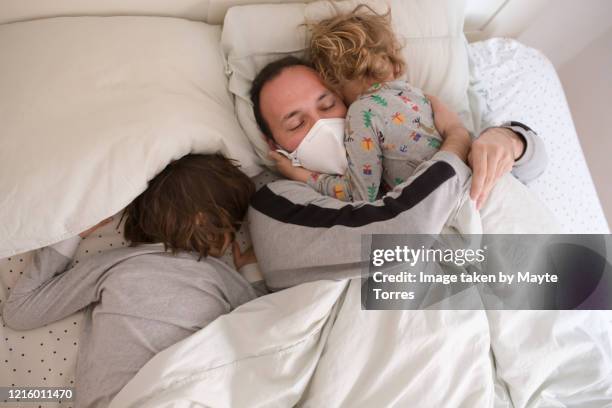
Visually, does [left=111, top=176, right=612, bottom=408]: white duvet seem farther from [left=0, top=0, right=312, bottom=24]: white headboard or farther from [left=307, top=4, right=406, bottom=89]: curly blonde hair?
[left=0, top=0, right=312, bottom=24]: white headboard

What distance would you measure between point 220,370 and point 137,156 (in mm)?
442

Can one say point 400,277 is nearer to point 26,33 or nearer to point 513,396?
point 513,396

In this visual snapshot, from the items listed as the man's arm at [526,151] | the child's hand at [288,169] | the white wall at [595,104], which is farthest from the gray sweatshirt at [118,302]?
the white wall at [595,104]

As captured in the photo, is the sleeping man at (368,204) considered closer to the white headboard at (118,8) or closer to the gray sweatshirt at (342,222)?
the gray sweatshirt at (342,222)

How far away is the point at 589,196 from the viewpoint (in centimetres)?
123

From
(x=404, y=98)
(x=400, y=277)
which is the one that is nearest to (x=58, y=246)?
(x=400, y=277)

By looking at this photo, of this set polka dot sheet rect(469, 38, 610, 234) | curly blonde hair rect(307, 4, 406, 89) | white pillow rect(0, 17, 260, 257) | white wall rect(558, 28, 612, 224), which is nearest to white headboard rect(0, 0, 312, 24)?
white pillow rect(0, 17, 260, 257)

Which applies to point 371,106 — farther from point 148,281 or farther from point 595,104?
point 595,104

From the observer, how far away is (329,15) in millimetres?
1208

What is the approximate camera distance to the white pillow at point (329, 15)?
1153 millimetres

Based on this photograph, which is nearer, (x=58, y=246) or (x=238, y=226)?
(x=58, y=246)

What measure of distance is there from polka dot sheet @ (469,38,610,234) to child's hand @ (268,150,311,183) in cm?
51

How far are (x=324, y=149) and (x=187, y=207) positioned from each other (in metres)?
0.34

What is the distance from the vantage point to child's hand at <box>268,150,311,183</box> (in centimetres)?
111
